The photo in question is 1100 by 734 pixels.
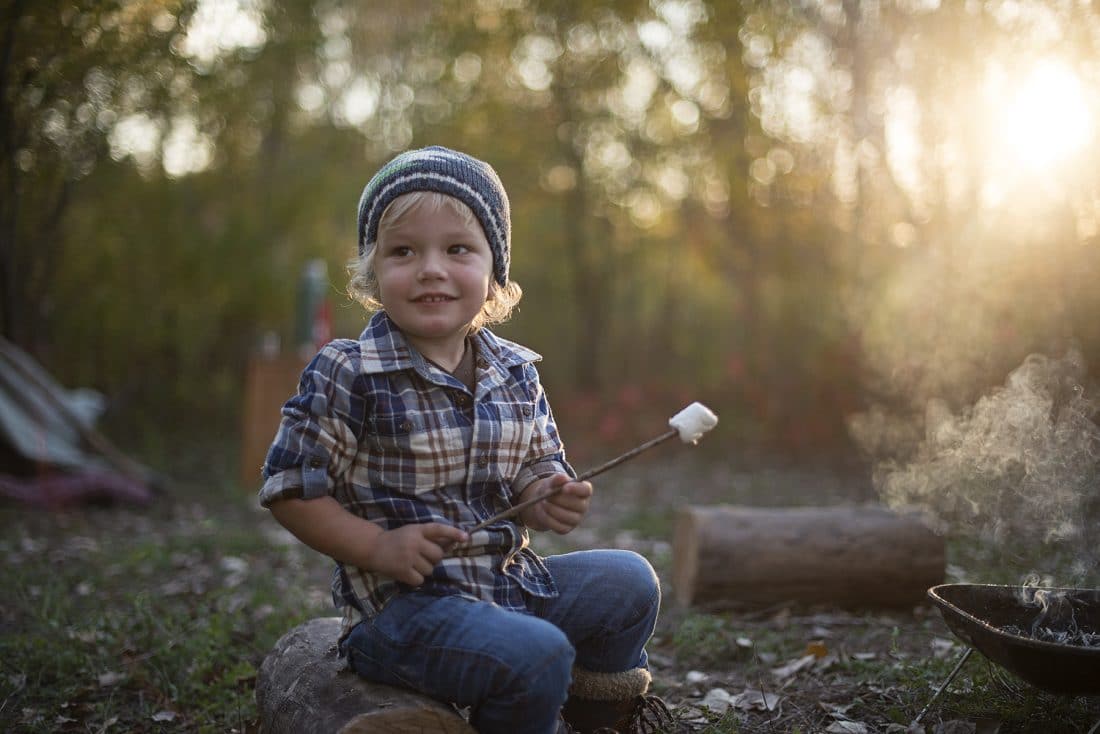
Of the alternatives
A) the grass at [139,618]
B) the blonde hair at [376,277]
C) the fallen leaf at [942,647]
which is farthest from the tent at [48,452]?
the fallen leaf at [942,647]

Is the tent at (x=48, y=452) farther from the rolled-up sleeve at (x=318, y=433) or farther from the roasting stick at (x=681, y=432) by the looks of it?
the roasting stick at (x=681, y=432)

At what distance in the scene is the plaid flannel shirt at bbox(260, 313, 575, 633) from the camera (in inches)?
90.3

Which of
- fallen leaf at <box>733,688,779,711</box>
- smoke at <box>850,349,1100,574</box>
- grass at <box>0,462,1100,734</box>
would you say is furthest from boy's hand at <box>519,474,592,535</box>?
smoke at <box>850,349,1100,574</box>

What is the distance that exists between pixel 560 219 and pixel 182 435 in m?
6.05

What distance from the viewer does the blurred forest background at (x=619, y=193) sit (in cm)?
664

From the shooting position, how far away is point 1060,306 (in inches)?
256

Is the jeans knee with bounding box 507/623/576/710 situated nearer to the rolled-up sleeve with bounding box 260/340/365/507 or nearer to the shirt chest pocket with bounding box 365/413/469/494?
the shirt chest pocket with bounding box 365/413/469/494

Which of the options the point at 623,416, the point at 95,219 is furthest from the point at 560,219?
the point at 95,219

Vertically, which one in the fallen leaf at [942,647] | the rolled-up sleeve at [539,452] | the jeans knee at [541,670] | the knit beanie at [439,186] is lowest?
the fallen leaf at [942,647]

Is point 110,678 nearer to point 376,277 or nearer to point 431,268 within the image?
point 376,277

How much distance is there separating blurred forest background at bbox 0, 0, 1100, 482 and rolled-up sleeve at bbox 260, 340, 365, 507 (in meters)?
2.78

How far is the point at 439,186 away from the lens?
7.91 feet

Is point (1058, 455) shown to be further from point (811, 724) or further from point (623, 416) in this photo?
Result: point (623, 416)

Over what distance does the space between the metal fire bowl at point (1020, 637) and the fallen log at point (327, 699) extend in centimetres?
138
